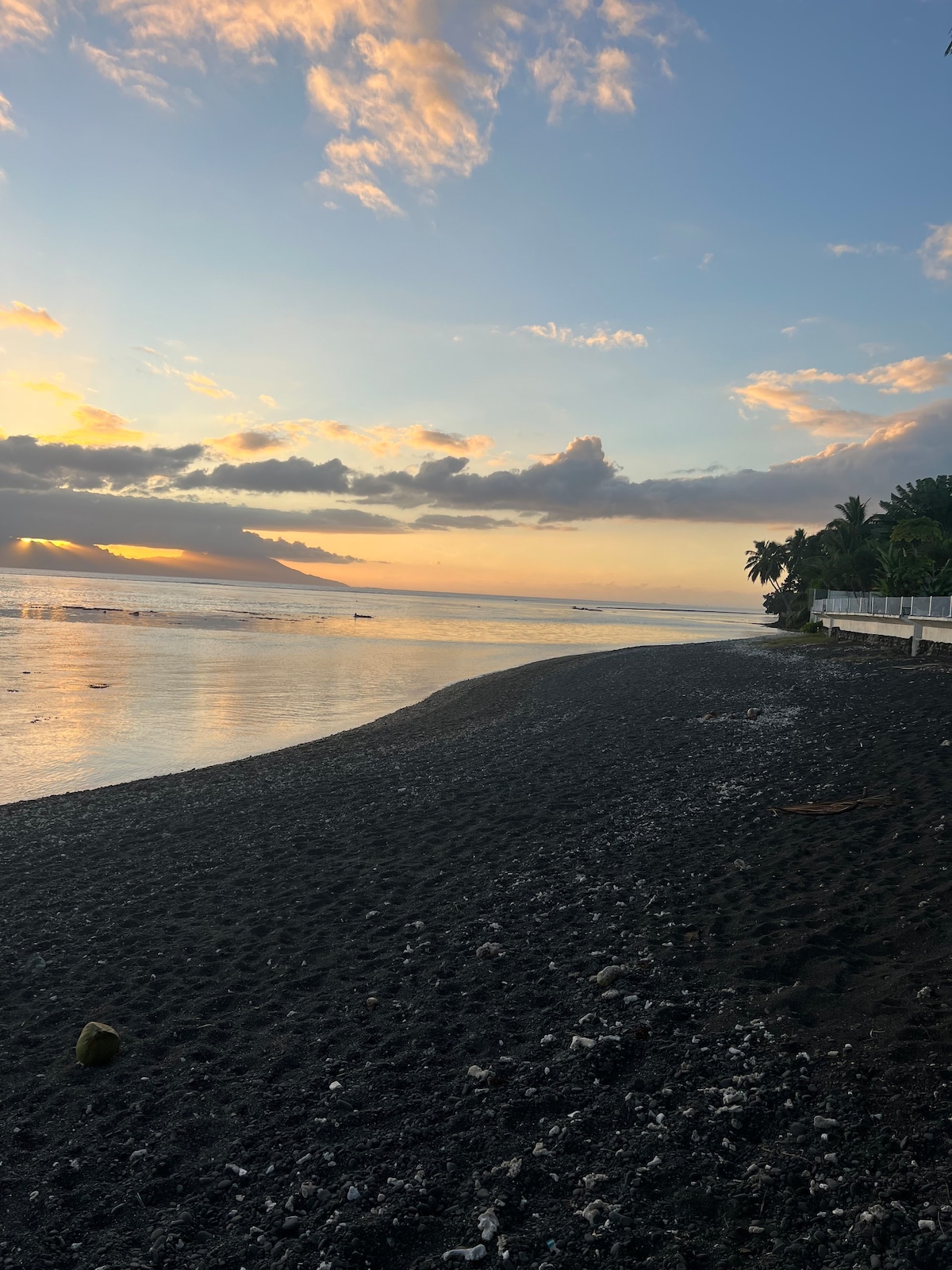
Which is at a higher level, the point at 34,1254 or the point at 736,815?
the point at 736,815

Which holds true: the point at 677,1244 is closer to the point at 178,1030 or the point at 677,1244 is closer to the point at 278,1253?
the point at 278,1253

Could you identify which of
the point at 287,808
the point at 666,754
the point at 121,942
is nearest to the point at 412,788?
the point at 287,808

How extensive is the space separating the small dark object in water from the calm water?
514 inches

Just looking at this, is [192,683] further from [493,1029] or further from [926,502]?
[926,502]

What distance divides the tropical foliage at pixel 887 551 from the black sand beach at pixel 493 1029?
41127 mm

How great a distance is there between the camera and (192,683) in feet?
108

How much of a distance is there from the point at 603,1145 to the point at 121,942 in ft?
17.9

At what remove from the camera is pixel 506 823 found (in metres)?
11.3

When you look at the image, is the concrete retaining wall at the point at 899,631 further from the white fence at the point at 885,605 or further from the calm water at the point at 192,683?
the calm water at the point at 192,683

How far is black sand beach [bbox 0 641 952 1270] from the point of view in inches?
157

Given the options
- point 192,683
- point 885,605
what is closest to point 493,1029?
point 192,683

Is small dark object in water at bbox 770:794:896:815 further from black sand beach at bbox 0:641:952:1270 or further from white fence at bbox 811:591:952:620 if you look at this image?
white fence at bbox 811:591:952:620

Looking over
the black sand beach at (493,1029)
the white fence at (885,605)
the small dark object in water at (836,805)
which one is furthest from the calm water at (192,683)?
the white fence at (885,605)

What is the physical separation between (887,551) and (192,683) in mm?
48019
